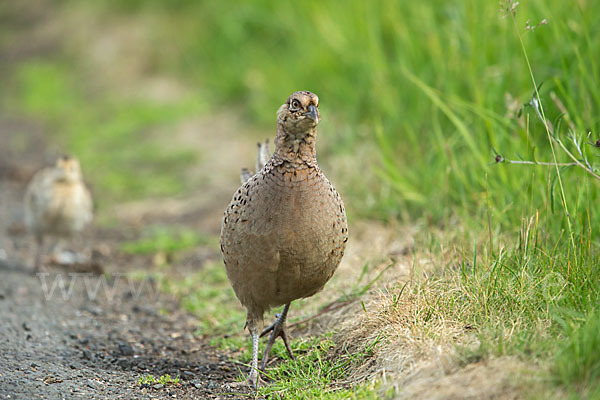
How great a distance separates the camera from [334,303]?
4.15 meters

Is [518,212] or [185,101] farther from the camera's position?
[185,101]

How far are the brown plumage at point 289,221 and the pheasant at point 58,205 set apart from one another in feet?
9.03

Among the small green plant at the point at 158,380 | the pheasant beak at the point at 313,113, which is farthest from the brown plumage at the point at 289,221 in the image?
the small green plant at the point at 158,380

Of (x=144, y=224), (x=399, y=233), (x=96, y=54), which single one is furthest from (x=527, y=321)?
(x=96, y=54)

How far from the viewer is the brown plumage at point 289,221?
3250 millimetres

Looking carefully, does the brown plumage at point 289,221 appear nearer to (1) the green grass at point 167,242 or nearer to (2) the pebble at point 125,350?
(2) the pebble at point 125,350

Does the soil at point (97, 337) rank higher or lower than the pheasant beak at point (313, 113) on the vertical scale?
lower

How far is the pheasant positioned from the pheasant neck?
301cm

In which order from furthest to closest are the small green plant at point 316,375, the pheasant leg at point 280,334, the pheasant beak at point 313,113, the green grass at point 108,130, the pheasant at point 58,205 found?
the green grass at point 108,130 → the pheasant at point 58,205 → the pheasant leg at point 280,334 → the pheasant beak at point 313,113 → the small green plant at point 316,375

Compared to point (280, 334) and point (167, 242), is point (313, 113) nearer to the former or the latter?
point (280, 334)

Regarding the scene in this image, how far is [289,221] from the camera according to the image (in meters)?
3.23


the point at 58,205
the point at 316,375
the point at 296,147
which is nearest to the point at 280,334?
the point at 316,375

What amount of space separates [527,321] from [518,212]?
120 cm

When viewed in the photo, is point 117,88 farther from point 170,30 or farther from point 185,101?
point 185,101
